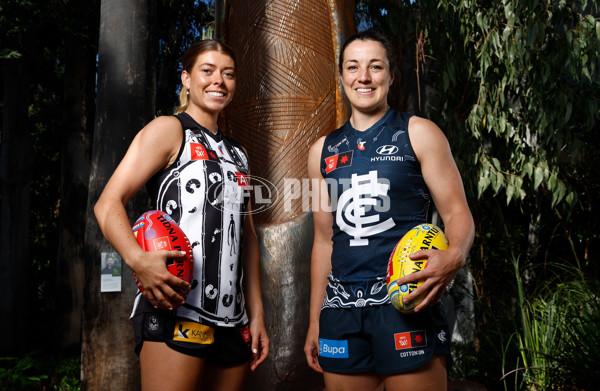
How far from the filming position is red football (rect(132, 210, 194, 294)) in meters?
1.96

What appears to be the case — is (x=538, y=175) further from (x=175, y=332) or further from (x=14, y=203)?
(x=14, y=203)

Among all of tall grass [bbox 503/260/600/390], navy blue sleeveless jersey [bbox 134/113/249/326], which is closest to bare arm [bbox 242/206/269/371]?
navy blue sleeveless jersey [bbox 134/113/249/326]

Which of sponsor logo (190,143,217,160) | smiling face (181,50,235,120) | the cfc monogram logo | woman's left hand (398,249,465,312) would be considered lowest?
woman's left hand (398,249,465,312)

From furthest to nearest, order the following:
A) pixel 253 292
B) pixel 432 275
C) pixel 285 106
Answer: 1. pixel 285 106
2. pixel 253 292
3. pixel 432 275

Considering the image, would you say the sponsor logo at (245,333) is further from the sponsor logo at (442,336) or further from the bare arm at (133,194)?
the sponsor logo at (442,336)

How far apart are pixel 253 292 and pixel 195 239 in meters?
0.42

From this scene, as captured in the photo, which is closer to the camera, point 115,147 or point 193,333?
point 193,333

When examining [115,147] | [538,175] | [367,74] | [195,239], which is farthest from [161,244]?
[538,175]

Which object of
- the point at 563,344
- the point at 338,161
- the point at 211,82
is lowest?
the point at 563,344

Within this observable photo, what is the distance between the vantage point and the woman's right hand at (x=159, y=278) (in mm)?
1906

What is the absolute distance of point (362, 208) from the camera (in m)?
2.08

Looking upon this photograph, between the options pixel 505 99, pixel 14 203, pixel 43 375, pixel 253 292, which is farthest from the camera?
pixel 14 203

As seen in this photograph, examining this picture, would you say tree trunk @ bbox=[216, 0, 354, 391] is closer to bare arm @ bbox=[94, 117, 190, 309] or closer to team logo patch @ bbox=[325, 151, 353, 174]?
team logo patch @ bbox=[325, 151, 353, 174]

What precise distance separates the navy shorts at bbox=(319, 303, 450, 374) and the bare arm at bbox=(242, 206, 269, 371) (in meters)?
0.35
